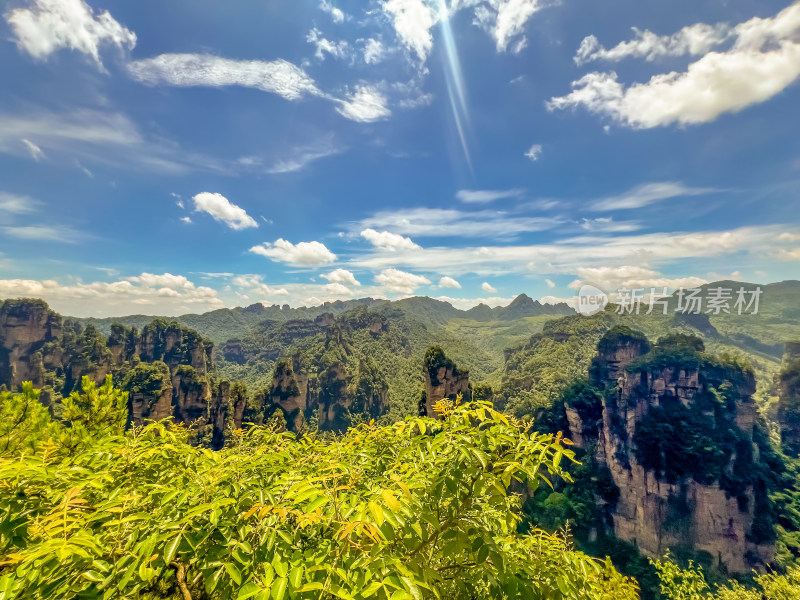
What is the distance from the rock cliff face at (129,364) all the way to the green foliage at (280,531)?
63.2 meters

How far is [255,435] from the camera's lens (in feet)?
17.3

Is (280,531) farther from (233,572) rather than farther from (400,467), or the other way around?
(400,467)

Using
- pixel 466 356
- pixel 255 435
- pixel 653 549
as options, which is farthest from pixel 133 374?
pixel 466 356

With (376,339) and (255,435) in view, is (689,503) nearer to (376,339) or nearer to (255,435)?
(255,435)

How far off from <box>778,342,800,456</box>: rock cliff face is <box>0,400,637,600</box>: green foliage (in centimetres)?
8075

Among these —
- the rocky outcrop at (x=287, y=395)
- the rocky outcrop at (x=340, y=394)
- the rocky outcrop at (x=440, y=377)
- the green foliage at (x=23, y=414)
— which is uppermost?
the green foliage at (x=23, y=414)

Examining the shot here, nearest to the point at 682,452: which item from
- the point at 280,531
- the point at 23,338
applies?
the point at 280,531

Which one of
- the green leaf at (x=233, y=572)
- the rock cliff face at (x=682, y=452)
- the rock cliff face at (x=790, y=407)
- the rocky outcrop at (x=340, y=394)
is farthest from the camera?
the rocky outcrop at (x=340, y=394)

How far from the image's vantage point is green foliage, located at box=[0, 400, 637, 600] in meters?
2.12

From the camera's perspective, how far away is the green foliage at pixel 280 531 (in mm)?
2123

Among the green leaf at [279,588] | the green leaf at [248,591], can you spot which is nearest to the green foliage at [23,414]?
the green leaf at [248,591]

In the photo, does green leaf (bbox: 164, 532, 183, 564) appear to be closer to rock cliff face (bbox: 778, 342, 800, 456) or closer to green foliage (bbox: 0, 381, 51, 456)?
green foliage (bbox: 0, 381, 51, 456)

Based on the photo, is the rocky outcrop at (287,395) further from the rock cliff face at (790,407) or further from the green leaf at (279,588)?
the rock cliff face at (790,407)

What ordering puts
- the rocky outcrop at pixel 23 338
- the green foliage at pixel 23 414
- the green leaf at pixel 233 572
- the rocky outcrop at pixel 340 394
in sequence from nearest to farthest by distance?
the green leaf at pixel 233 572 < the green foliage at pixel 23 414 < the rocky outcrop at pixel 23 338 < the rocky outcrop at pixel 340 394
